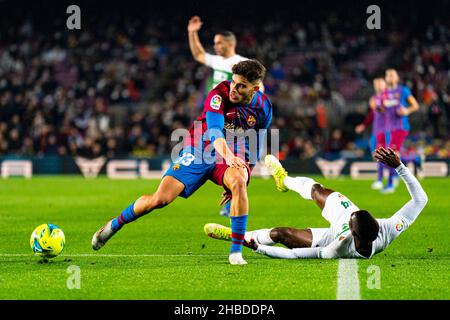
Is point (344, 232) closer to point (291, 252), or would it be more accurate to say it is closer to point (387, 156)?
point (291, 252)

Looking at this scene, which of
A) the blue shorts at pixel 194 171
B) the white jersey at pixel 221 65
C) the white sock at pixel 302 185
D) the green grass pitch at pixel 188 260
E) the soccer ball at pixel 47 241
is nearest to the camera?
the green grass pitch at pixel 188 260

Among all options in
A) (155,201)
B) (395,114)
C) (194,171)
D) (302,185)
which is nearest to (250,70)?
(194,171)

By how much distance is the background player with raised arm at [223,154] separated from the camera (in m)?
8.47

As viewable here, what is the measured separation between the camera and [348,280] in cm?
737

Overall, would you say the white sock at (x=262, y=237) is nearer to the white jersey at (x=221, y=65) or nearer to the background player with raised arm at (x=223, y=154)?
the background player with raised arm at (x=223, y=154)

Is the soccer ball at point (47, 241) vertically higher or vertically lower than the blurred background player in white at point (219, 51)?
lower

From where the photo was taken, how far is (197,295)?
6742mm

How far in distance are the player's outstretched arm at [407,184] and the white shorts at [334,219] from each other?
48 centimetres

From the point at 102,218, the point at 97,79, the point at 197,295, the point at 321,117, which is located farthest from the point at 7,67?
the point at 197,295

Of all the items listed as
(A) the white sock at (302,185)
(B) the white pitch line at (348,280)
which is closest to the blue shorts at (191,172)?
(A) the white sock at (302,185)

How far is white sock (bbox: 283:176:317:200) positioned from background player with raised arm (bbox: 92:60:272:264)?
64cm

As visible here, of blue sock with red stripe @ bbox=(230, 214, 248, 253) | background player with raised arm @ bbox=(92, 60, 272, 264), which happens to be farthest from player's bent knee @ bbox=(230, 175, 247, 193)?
blue sock with red stripe @ bbox=(230, 214, 248, 253)

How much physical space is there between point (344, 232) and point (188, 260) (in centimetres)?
157
